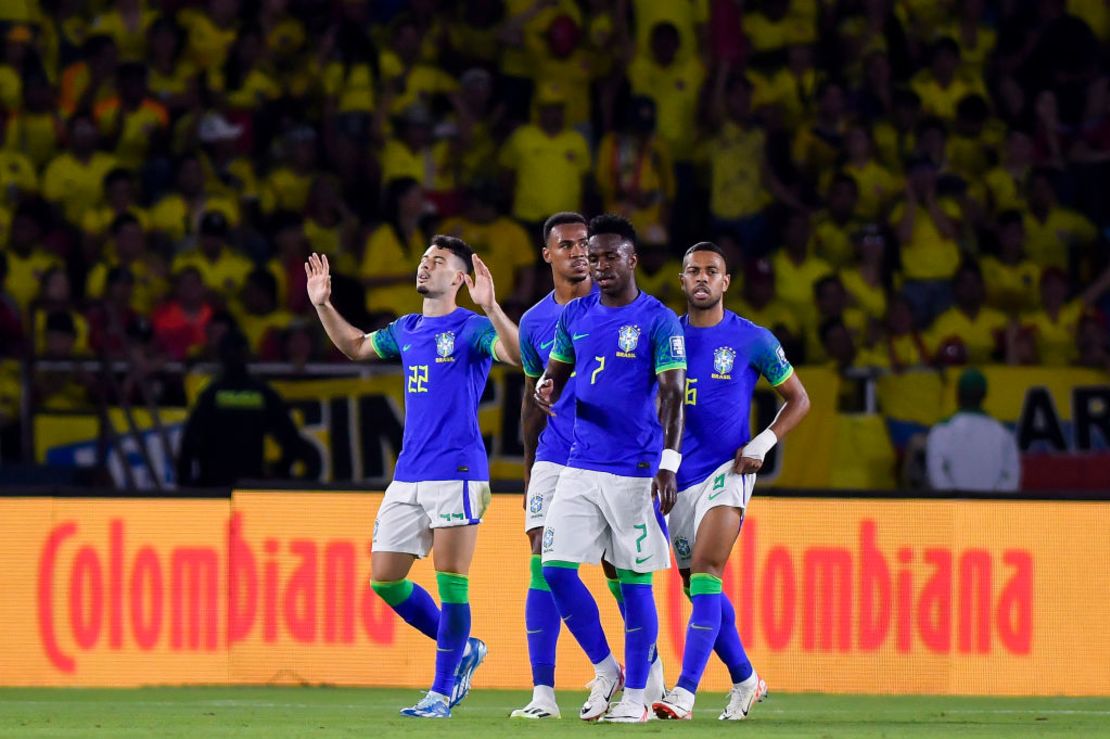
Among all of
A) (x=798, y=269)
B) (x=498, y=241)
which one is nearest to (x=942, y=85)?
(x=798, y=269)

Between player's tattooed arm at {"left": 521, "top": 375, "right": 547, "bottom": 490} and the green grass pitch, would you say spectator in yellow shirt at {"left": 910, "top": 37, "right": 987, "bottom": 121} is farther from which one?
player's tattooed arm at {"left": 521, "top": 375, "right": 547, "bottom": 490}

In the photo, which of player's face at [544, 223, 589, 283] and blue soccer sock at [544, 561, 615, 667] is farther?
player's face at [544, 223, 589, 283]

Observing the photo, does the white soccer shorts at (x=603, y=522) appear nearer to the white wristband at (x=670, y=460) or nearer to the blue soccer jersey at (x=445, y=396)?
the white wristband at (x=670, y=460)

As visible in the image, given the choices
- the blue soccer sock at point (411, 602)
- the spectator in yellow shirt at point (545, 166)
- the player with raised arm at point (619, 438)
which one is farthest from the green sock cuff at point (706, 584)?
the spectator in yellow shirt at point (545, 166)

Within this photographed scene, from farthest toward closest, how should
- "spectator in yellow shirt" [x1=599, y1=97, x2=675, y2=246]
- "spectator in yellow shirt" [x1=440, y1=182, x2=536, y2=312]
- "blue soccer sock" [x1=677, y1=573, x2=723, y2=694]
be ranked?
"spectator in yellow shirt" [x1=599, y1=97, x2=675, y2=246] < "spectator in yellow shirt" [x1=440, y1=182, x2=536, y2=312] < "blue soccer sock" [x1=677, y1=573, x2=723, y2=694]

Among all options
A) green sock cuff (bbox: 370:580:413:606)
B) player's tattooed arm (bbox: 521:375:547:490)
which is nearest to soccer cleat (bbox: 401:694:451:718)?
green sock cuff (bbox: 370:580:413:606)

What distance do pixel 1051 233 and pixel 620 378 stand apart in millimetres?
9090

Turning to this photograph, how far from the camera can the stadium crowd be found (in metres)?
16.0

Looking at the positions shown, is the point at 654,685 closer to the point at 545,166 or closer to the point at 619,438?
the point at 619,438

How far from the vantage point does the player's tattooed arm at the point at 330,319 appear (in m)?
10.4

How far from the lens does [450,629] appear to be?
33.0ft

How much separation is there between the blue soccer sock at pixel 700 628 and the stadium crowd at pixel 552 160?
594cm

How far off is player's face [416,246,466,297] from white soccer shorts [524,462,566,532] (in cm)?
→ 102

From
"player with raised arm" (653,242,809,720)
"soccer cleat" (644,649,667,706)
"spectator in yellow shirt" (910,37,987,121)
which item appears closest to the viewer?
"player with raised arm" (653,242,809,720)
